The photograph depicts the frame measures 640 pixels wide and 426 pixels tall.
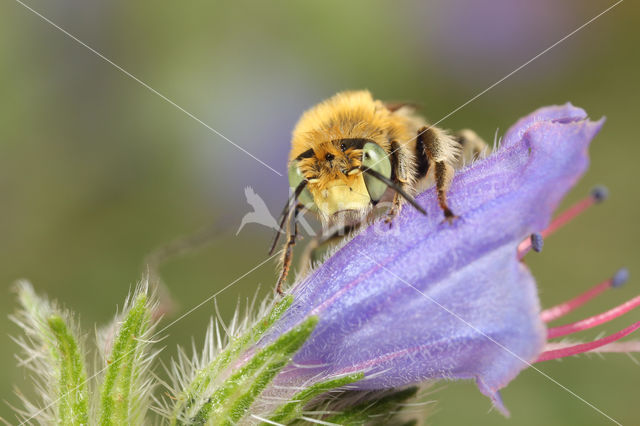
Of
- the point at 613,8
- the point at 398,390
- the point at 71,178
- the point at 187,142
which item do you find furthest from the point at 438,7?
the point at 398,390

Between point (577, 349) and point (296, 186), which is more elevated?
point (296, 186)

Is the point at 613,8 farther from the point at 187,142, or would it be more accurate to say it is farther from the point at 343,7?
the point at 187,142

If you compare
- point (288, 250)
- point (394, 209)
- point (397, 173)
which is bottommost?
point (288, 250)

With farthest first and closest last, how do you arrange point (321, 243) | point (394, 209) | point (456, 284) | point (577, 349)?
point (321, 243), point (394, 209), point (577, 349), point (456, 284)

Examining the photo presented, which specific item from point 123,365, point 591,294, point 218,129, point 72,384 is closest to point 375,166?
point 591,294

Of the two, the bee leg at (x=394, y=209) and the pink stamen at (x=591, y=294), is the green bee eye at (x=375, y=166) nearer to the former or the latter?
the bee leg at (x=394, y=209)

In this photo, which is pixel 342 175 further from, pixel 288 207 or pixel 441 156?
pixel 441 156
